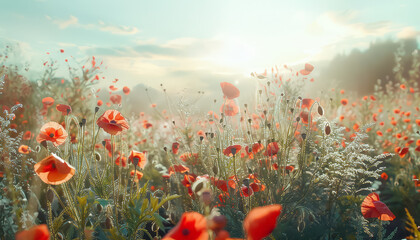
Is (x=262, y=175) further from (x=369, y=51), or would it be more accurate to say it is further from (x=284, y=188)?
(x=369, y=51)

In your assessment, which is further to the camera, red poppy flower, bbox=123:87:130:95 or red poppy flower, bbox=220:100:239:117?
red poppy flower, bbox=123:87:130:95

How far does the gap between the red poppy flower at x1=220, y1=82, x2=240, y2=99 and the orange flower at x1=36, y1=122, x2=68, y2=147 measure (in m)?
0.95

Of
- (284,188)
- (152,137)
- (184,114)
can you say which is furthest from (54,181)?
(152,137)

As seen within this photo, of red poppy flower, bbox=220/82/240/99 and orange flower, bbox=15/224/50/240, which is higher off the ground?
red poppy flower, bbox=220/82/240/99

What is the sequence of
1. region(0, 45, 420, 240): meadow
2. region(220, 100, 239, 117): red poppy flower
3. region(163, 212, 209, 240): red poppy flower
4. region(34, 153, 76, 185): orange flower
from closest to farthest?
region(163, 212, 209, 240): red poppy flower → region(34, 153, 76, 185): orange flower → region(0, 45, 420, 240): meadow → region(220, 100, 239, 117): red poppy flower

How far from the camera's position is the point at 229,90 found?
2.17 m

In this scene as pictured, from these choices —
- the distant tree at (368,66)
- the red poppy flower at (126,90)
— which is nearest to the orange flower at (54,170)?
the red poppy flower at (126,90)

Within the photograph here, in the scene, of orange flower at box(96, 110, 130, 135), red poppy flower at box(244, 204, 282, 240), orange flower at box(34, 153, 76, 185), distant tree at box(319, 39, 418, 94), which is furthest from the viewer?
distant tree at box(319, 39, 418, 94)

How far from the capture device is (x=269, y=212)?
819 mm

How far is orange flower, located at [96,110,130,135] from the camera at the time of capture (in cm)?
171

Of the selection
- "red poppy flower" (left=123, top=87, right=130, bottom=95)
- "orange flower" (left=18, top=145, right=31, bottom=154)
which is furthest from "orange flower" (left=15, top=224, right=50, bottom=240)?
"red poppy flower" (left=123, top=87, right=130, bottom=95)

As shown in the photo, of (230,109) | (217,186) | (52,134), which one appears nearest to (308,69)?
(230,109)

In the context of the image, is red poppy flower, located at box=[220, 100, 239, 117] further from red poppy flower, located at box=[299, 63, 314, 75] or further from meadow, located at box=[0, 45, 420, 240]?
red poppy flower, located at box=[299, 63, 314, 75]

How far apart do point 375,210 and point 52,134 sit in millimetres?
1667
